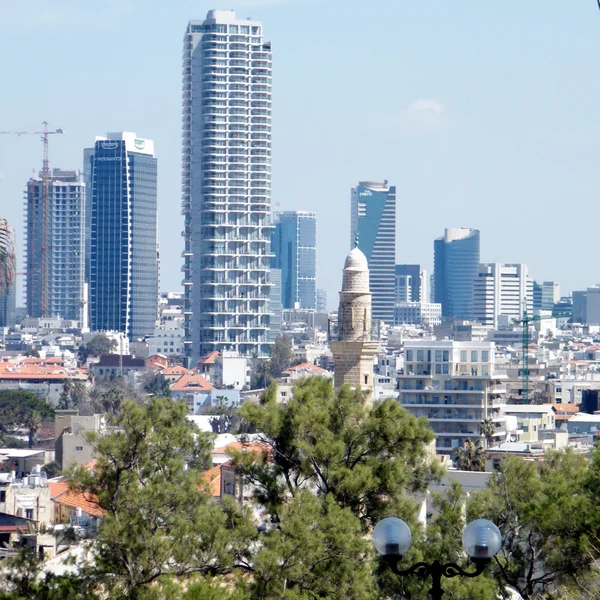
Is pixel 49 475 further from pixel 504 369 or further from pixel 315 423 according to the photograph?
pixel 504 369

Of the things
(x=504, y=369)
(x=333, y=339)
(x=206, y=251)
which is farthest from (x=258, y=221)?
(x=333, y=339)

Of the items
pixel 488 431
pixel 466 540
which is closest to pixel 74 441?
pixel 488 431

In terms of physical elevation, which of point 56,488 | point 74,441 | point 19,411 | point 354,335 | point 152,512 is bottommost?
point 56,488

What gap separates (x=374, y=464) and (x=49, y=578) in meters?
4.63

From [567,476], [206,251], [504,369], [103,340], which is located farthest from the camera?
[103,340]

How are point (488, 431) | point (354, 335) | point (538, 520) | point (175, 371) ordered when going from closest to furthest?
point (538, 520)
point (354, 335)
point (488, 431)
point (175, 371)

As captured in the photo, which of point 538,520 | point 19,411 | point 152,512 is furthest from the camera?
point 19,411

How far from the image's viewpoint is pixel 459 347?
72000 millimetres

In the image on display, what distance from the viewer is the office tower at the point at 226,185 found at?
145500 millimetres

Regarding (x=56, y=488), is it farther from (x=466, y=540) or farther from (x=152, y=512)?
(x=466, y=540)

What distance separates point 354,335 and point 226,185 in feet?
343

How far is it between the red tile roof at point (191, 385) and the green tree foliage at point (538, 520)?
100016 mm

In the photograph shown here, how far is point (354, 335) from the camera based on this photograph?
4312 centimetres

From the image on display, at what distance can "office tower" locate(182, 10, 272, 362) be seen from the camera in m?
146
